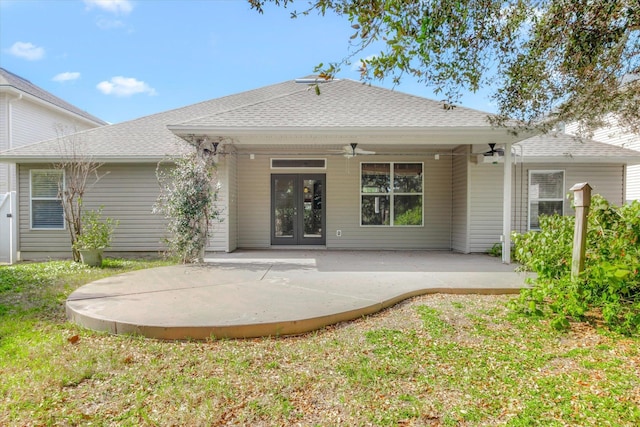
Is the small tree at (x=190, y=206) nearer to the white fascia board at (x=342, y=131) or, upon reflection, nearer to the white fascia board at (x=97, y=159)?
the white fascia board at (x=342, y=131)

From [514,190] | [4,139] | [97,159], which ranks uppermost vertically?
[4,139]

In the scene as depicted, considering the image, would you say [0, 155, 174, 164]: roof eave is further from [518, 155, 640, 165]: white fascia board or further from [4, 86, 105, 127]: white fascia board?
[518, 155, 640, 165]: white fascia board

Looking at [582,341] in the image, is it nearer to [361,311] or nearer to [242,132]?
[361,311]

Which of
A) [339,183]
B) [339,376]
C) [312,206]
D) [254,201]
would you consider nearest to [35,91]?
[254,201]

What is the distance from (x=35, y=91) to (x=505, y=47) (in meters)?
16.4

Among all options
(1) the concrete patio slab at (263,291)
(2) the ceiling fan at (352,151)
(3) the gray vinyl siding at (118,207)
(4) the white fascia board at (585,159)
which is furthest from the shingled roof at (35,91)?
(4) the white fascia board at (585,159)

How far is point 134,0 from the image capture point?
7.61 m

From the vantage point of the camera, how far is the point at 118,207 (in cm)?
966

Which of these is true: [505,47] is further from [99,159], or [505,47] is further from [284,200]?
[99,159]

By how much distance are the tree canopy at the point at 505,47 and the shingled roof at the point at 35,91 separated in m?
13.5

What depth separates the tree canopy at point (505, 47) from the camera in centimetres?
306

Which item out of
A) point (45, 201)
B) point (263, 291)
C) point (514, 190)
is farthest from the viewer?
point (514, 190)

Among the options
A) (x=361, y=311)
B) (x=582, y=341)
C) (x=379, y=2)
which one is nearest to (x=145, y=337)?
(x=361, y=311)

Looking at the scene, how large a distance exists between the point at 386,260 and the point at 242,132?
4074mm
